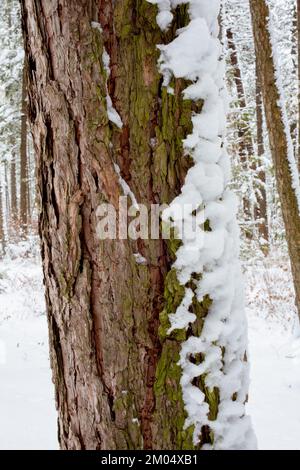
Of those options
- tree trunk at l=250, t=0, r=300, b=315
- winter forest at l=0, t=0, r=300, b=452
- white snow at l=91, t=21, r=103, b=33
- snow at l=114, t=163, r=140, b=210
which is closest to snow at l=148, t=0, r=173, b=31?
winter forest at l=0, t=0, r=300, b=452

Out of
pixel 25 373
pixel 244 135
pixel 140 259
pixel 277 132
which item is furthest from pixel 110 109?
pixel 244 135

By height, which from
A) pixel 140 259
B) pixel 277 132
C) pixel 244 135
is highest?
pixel 244 135

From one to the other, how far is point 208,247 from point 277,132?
3.22m

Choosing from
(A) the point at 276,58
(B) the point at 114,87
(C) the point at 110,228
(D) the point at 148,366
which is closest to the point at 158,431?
(D) the point at 148,366

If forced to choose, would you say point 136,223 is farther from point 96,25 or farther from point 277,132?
point 277,132

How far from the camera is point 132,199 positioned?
111 cm

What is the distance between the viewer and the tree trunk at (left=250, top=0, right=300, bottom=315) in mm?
3936

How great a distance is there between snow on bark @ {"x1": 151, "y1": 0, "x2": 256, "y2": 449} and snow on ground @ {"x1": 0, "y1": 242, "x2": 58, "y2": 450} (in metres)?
2.41

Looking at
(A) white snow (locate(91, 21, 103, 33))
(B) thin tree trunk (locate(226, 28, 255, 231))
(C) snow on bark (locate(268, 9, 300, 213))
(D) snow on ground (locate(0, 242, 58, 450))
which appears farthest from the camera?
(B) thin tree trunk (locate(226, 28, 255, 231))

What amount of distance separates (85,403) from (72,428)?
123mm

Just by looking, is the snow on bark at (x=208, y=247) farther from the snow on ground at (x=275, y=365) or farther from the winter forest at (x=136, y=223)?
the snow on ground at (x=275, y=365)

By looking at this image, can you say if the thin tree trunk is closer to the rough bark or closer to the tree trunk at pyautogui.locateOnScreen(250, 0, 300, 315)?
the tree trunk at pyautogui.locateOnScreen(250, 0, 300, 315)

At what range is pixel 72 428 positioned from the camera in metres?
1.22
